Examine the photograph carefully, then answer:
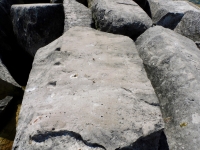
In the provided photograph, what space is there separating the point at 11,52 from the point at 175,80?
7.50 feet

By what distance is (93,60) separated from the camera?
1.83m

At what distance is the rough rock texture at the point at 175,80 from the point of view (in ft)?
5.13

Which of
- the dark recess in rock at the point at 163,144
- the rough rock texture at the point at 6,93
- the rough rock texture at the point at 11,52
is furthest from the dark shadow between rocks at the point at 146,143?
the rough rock texture at the point at 11,52

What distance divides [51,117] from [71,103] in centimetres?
14

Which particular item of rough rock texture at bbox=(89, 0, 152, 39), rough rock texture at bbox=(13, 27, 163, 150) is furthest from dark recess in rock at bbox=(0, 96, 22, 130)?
rough rock texture at bbox=(89, 0, 152, 39)

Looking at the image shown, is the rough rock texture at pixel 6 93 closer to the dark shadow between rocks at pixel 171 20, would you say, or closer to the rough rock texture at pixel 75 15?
the rough rock texture at pixel 75 15

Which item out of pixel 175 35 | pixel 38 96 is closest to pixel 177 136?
pixel 38 96

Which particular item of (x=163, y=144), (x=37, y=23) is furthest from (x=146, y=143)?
(x=37, y=23)

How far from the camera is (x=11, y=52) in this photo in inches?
132

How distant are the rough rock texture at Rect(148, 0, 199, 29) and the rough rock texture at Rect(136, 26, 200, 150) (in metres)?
0.59

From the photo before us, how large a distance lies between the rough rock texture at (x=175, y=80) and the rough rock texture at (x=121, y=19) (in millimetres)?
157

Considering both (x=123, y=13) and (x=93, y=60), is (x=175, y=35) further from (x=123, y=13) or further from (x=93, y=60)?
(x=93, y=60)

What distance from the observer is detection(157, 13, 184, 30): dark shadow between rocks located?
113 inches

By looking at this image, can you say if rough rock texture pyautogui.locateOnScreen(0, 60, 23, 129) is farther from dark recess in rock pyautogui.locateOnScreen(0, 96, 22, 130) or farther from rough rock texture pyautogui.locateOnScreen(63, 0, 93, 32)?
rough rock texture pyautogui.locateOnScreen(63, 0, 93, 32)
